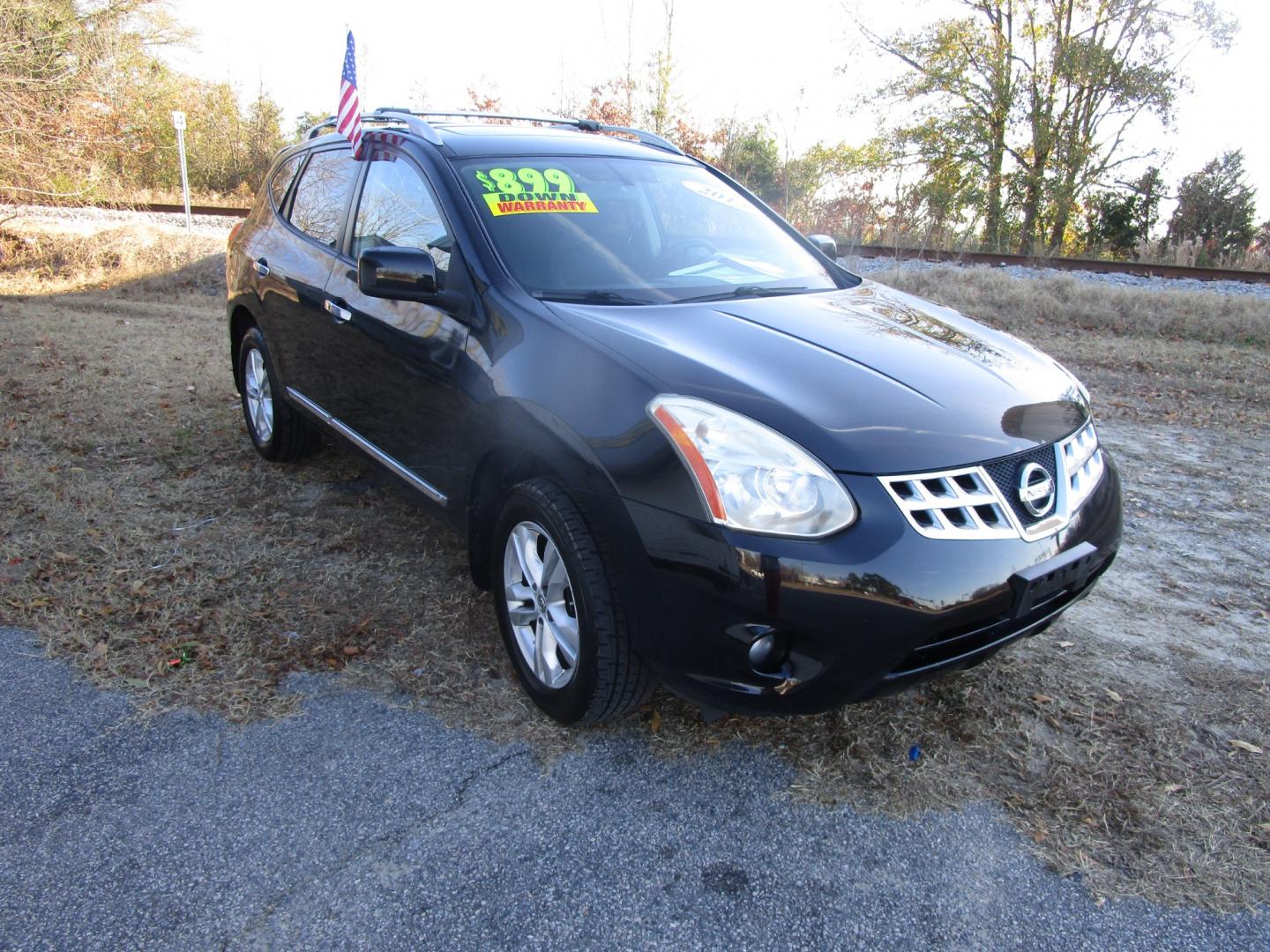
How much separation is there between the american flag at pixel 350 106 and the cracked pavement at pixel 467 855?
A: 2.52 meters

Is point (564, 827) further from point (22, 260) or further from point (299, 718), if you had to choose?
point (22, 260)

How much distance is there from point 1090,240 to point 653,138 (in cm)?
2138

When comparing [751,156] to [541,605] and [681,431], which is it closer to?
[541,605]

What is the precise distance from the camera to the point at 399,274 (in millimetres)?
2840

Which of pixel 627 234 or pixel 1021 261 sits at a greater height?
pixel 627 234

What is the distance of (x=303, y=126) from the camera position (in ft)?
87.1

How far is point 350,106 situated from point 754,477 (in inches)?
120

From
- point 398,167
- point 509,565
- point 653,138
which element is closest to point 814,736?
point 509,565

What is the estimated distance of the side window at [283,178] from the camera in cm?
460

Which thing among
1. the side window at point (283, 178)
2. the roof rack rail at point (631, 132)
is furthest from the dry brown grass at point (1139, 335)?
the side window at point (283, 178)

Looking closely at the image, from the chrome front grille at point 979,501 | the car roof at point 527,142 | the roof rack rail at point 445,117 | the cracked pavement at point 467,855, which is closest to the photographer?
the cracked pavement at point 467,855

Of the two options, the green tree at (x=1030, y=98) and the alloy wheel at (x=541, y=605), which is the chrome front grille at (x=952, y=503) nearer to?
the alloy wheel at (x=541, y=605)

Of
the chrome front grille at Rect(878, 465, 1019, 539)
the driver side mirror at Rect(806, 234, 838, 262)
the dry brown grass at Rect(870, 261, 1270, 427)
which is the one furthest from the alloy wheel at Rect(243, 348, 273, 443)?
the dry brown grass at Rect(870, 261, 1270, 427)

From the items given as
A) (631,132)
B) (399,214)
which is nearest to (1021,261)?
(631,132)
